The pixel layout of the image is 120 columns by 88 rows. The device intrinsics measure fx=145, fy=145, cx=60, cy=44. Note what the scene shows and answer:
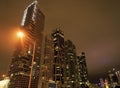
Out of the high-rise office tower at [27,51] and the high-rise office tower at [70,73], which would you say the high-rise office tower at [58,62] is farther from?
the high-rise office tower at [27,51]

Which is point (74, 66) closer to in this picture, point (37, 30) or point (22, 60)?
point (37, 30)

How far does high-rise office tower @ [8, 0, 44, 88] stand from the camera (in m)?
114

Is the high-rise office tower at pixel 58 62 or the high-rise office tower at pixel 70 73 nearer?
the high-rise office tower at pixel 58 62

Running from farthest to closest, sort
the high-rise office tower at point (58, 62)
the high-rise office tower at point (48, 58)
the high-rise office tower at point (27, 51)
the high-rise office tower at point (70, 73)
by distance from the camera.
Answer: the high-rise office tower at point (70, 73) < the high-rise office tower at point (58, 62) < the high-rise office tower at point (48, 58) < the high-rise office tower at point (27, 51)

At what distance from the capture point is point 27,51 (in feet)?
431

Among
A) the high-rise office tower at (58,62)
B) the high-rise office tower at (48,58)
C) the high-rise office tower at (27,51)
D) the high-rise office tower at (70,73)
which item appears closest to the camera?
the high-rise office tower at (27,51)

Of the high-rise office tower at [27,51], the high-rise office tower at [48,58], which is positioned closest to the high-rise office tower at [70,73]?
the high-rise office tower at [48,58]

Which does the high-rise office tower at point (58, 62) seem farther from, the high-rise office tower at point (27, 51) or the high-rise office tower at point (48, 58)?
the high-rise office tower at point (27, 51)

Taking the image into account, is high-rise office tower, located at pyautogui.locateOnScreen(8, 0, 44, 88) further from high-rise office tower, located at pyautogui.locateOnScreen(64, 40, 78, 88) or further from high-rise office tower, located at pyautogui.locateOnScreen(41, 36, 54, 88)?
high-rise office tower, located at pyautogui.locateOnScreen(64, 40, 78, 88)

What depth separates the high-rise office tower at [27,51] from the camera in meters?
114

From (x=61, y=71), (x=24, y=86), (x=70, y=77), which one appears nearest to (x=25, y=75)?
(x=24, y=86)

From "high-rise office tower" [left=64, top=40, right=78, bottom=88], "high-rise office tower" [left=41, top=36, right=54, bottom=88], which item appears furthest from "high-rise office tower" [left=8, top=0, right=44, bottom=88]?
"high-rise office tower" [left=64, top=40, right=78, bottom=88]

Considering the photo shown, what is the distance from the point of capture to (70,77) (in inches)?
7023

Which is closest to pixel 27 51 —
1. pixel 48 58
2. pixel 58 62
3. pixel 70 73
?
pixel 48 58
